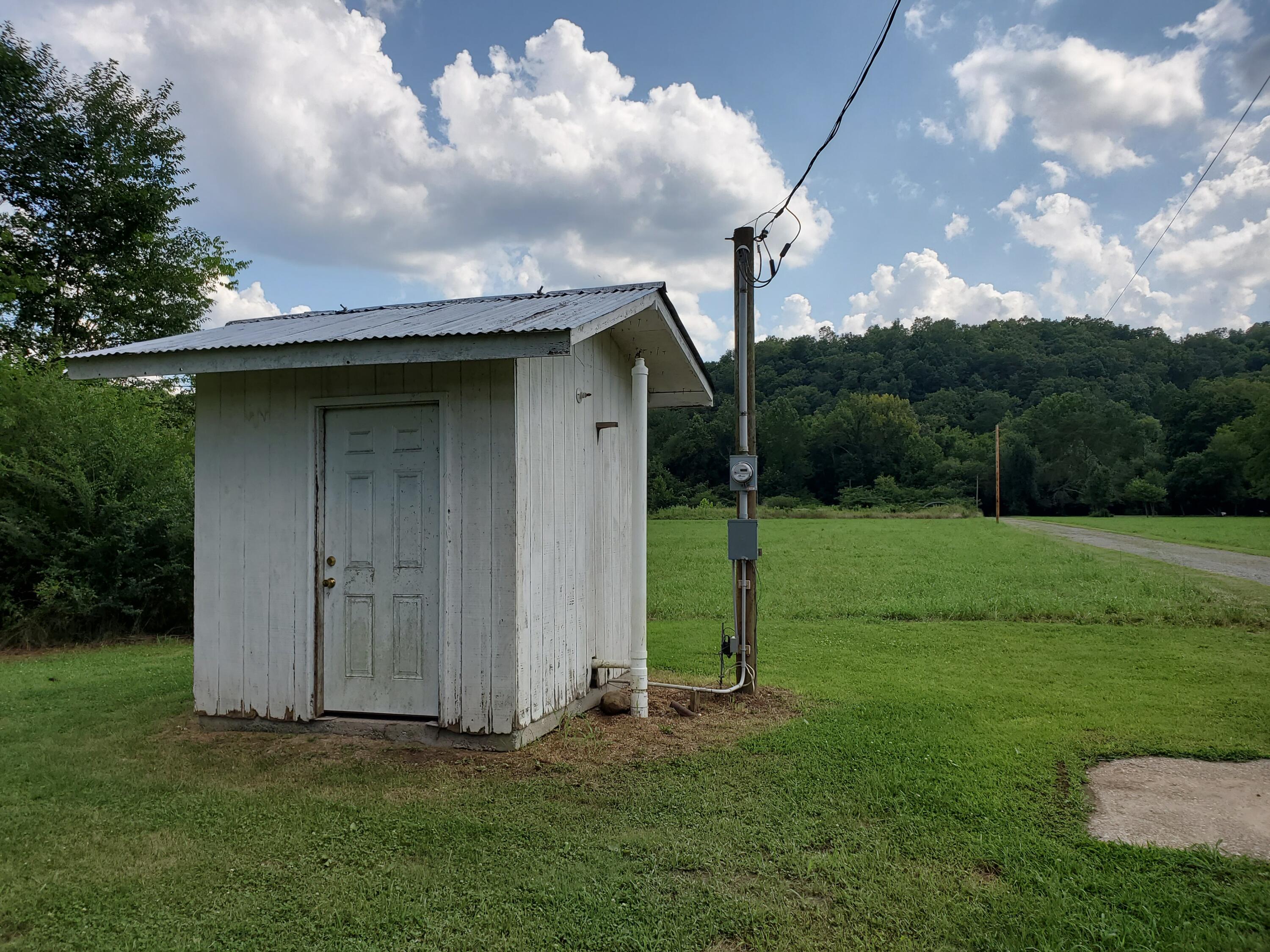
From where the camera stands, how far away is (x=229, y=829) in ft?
13.2

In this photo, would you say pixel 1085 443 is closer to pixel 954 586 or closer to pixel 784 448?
pixel 784 448

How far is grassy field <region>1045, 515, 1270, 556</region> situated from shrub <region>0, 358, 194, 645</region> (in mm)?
28918

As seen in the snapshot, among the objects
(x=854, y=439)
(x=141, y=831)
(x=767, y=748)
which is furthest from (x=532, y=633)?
(x=854, y=439)

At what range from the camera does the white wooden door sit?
216 inches

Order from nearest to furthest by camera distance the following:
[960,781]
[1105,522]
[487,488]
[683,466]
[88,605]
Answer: [960,781], [487,488], [88,605], [1105,522], [683,466]

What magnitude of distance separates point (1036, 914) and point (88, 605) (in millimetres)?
11771

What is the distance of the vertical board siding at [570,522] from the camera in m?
5.42

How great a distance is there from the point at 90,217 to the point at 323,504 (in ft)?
65.4

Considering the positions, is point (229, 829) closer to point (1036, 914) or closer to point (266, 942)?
point (266, 942)

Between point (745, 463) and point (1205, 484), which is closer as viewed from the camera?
point (745, 463)

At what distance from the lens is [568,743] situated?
5.50 m

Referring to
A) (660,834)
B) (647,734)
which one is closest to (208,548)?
(647,734)

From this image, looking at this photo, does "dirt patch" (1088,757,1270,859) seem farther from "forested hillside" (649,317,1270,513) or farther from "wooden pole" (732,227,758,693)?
"forested hillside" (649,317,1270,513)

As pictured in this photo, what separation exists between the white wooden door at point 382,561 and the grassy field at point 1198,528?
27.6m
